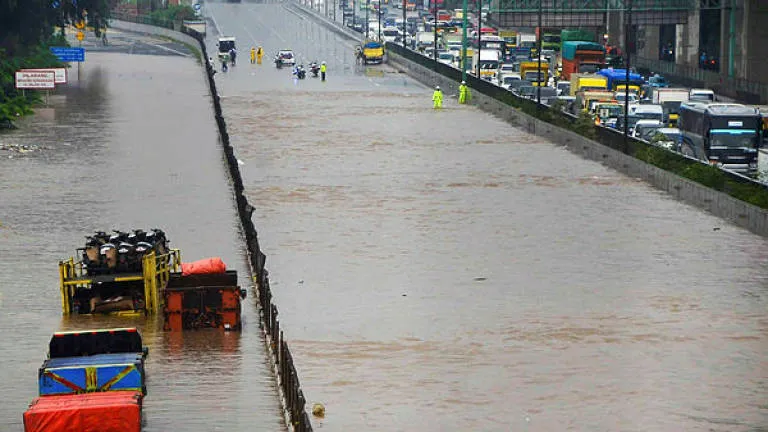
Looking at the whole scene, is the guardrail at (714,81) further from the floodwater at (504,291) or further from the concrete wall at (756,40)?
the floodwater at (504,291)

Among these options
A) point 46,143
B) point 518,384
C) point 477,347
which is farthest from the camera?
point 46,143

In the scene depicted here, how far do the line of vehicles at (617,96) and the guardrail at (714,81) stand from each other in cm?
287

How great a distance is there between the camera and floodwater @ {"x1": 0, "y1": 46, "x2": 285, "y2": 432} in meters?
26.8

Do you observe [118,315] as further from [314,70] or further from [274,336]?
[314,70]

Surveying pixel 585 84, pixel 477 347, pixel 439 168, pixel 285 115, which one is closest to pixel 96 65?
pixel 285 115

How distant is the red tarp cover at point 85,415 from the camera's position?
74.7 feet

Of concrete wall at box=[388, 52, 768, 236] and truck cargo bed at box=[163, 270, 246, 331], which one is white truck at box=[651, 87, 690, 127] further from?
truck cargo bed at box=[163, 270, 246, 331]

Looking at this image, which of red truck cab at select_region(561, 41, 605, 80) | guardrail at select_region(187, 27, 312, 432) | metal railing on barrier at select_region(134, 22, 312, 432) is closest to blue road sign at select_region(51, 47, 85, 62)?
red truck cab at select_region(561, 41, 605, 80)

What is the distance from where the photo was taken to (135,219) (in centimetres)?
4759

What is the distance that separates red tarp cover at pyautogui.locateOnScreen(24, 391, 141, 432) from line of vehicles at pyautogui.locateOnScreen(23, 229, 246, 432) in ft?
Result: 0.05

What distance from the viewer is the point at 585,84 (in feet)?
279

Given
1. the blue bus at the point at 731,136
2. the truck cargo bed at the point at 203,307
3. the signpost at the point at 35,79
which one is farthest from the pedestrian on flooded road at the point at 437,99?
the truck cargo bed at the point at 203,307

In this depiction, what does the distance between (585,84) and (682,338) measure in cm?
5389

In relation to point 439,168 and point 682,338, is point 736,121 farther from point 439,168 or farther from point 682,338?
point 682,338
